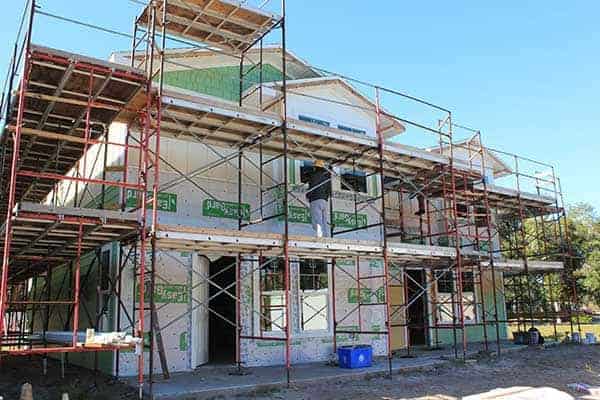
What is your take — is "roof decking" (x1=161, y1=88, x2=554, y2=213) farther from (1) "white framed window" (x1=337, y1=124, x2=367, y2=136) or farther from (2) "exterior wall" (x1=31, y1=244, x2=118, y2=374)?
(2) "exterior wall" (x1=31, y1=244, x2=118, y2=374)

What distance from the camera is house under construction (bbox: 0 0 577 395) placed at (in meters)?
9.26

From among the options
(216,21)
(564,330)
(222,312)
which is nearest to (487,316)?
(222,312)

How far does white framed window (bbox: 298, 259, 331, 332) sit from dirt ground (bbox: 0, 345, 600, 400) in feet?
9.31

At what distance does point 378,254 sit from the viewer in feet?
44.4

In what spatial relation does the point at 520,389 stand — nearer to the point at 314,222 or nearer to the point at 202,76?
the point at 314,222

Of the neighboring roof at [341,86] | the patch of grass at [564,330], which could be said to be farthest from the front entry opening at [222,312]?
Answer: the patch of grass at [564,330]

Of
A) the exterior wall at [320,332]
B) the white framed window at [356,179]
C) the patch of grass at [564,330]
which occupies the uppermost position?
the white framed window at [356,179]

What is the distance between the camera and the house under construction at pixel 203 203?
926 cm

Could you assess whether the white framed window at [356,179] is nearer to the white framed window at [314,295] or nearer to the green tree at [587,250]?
the white framed window at [314,295]

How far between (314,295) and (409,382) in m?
3.82

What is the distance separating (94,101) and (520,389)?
32.4 feet

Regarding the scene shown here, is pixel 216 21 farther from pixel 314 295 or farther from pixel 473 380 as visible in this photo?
pixel 473 380

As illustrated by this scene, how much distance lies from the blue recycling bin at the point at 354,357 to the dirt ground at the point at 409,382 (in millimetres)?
830

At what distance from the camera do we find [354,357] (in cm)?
1275
